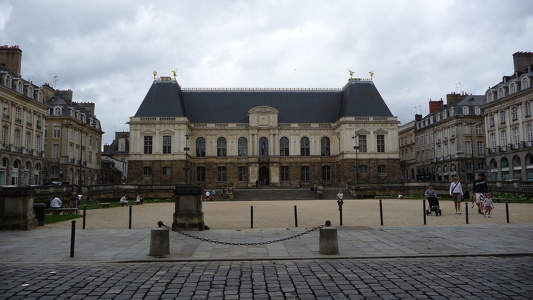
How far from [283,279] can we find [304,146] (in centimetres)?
5401

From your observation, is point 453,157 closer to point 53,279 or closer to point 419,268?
point 419,268

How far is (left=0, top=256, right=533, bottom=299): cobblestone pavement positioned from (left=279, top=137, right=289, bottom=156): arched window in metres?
51.1

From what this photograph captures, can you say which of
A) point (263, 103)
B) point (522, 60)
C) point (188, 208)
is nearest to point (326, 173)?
point (263, 103)

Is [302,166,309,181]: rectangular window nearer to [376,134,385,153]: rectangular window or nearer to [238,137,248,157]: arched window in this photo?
[238,137,248,157]: arched window

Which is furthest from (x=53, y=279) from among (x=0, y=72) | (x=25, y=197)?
(x=0, y=72)

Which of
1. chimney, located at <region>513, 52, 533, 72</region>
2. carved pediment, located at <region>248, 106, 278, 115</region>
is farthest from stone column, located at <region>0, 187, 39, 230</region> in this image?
chimney, located at <region>513, 52, 533, 72</region>

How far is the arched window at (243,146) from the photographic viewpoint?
6016 cm

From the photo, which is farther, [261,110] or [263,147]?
[261,110]

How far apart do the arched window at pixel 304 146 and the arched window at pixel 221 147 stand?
1153 centimetres

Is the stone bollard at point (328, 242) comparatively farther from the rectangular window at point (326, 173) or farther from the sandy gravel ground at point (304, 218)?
the rectangular window at point (326, 173)

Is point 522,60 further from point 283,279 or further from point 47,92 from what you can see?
point 47,92

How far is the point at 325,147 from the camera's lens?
201 feet

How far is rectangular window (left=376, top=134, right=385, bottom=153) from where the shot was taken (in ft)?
191

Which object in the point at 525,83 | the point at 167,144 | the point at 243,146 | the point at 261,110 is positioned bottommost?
the point at 243,146
